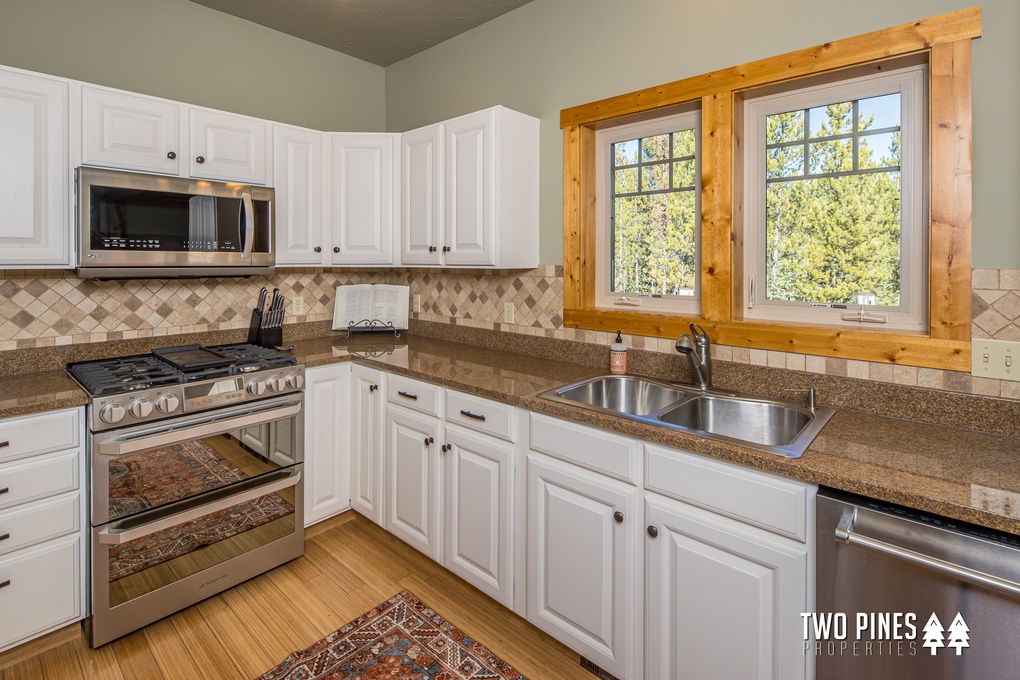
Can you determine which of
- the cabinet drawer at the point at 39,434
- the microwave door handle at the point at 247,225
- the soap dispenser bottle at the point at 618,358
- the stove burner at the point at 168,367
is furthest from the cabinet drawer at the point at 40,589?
the soap dispenser bottle at the point at 618,358

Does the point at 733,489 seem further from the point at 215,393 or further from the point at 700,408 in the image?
the point at 215,393

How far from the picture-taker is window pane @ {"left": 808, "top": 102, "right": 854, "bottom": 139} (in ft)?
6.00

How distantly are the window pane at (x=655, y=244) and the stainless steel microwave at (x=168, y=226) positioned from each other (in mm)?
1691

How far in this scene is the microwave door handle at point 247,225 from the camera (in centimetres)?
250

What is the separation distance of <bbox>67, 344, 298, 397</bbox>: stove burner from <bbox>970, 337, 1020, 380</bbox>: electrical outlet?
97.0 inches

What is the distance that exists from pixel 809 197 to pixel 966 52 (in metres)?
0.55

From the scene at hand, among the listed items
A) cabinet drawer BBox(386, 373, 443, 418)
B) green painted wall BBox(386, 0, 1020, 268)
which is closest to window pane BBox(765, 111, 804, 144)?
green painted wall BBox(386, 0, 1020, 268)

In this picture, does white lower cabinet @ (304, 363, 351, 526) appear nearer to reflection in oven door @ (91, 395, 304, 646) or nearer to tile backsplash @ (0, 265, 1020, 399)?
reflection in oven door @ (91, 395, 304, 646)

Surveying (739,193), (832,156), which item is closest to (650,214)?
(739,193)

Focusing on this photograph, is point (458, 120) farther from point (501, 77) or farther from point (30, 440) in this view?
point (30, 440)

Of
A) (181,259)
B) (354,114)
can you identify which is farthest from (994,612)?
(354,114)

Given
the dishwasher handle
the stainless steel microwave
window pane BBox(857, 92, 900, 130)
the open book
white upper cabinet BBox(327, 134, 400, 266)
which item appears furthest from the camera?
the open book

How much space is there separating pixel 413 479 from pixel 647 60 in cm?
204

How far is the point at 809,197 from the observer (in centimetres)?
192
